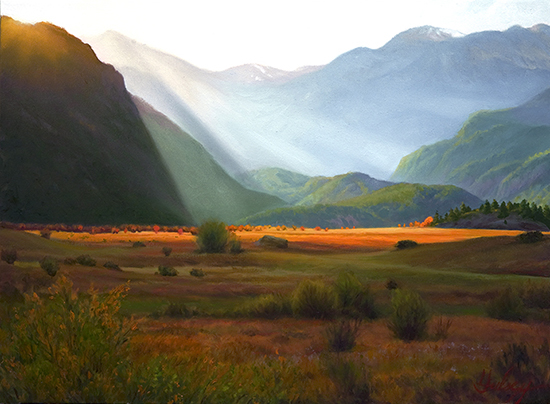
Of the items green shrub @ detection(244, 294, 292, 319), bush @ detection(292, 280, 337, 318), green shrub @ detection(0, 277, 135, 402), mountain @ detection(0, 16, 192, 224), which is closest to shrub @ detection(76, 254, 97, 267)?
green shrub @ detection(244, 294, 292, 319)

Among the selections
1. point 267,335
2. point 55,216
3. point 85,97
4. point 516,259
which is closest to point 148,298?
point 267,335

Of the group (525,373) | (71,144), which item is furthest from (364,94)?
(525,373)

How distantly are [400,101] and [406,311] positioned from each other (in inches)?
2323

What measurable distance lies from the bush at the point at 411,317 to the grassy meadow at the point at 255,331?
238mm

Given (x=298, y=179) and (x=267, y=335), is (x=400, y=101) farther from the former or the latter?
(x=298, y=179)

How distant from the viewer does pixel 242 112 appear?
61594 millimetres

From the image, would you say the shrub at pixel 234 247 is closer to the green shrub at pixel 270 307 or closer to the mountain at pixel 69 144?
the green shrub at pixel 270 307

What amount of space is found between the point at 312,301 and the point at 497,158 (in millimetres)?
122062

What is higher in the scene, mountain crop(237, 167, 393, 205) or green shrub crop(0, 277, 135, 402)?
mountain crop(237, 167, 393, 205)

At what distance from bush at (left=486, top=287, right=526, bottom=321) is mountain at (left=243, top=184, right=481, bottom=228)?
255 ft

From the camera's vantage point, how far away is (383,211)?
99375mm

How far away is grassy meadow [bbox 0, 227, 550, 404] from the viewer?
16.4 feet
